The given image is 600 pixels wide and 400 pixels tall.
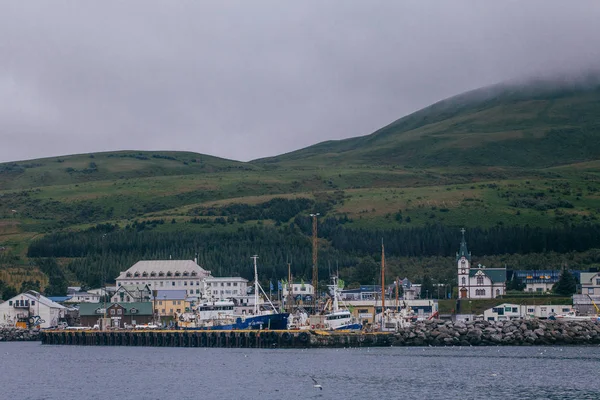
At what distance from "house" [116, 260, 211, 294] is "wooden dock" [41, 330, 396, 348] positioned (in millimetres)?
51922

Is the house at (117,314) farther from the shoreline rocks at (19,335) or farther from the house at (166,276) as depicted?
the house at (166,276)

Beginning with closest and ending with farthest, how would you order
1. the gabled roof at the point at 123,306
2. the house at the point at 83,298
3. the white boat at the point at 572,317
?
the white boat at the point at 572,317 < the gabled roof at the point at 123,306 < the house at the point at 83,298

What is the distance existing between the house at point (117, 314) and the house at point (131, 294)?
24.5 ft

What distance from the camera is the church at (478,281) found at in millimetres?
158625

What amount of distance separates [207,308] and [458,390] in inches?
2622

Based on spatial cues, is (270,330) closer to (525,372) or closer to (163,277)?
(525,372)

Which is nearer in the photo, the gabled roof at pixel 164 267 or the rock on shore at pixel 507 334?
the rock on shore at pixel 507 334

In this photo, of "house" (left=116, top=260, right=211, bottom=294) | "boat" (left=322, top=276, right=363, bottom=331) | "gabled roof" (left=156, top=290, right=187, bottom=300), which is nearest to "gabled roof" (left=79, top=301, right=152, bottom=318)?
"gabled roof" (left=156, top=290, right=187, bottom=300)

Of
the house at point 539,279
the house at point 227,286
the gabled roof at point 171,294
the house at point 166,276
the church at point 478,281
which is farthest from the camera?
the house at point 166,276

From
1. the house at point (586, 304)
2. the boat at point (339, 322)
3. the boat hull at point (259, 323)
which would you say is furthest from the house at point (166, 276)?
the house at point (586, 304)

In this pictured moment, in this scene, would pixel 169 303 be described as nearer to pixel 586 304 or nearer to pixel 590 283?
pixel 590 283

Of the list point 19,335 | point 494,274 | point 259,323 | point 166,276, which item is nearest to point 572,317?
point 494,274

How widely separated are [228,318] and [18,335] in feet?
129

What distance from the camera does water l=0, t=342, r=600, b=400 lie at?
70.5 metres
